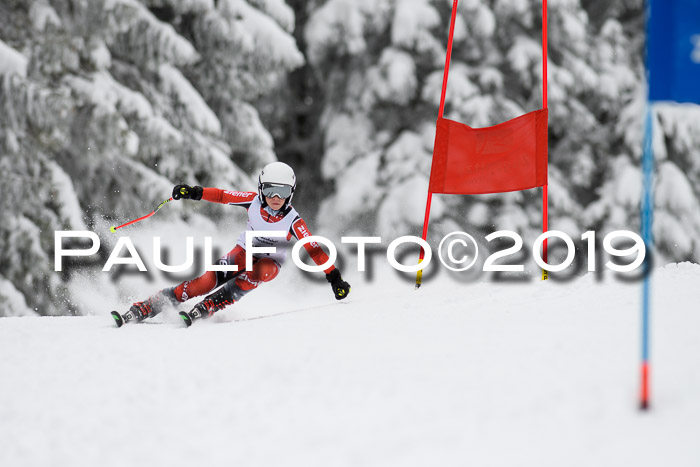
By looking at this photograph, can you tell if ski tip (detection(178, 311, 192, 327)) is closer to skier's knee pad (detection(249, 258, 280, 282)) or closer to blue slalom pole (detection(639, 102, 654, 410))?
skier's knee pad (detection(249, 258, 280, 282))

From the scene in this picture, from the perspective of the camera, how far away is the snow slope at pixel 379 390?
2.57m

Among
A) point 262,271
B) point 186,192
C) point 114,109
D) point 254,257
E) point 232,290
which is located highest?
point 114,109

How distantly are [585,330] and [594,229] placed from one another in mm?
8468

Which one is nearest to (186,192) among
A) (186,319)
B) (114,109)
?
(186,319)

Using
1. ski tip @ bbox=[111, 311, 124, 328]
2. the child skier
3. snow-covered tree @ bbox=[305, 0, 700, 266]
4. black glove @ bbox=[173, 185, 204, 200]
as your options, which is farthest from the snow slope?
snow-covered tree @ bbox=[305, 0, 700, 266]

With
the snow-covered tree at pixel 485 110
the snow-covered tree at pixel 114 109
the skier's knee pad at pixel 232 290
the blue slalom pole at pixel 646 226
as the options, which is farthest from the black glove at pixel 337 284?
the snow-covered tree at pixel 485 110

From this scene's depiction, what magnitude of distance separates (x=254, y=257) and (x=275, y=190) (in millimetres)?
624

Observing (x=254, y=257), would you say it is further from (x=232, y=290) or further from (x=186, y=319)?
(x=186, y=319)

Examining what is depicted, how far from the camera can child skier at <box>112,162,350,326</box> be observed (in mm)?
5387

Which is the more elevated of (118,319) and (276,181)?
(276,181)

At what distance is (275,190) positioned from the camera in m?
5.33

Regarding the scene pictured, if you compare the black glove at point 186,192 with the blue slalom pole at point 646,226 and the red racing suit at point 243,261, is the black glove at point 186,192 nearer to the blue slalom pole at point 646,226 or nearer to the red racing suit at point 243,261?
the red racing suit at point 243,261

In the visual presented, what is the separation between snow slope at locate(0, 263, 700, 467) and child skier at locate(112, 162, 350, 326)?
2.71 feet

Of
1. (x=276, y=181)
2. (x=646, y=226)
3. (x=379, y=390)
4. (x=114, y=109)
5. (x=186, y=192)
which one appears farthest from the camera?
(x=114, y=109)
